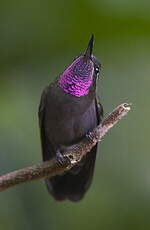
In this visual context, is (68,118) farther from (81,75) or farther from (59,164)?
Result: (59,164)

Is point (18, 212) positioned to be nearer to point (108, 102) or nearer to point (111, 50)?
point (108, 102)

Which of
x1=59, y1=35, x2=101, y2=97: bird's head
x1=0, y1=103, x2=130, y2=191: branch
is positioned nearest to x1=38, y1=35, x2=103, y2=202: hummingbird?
x1=59, y1=35, x2=101, y2=97: bird's head

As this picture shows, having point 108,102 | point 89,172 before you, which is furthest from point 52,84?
point 89,172

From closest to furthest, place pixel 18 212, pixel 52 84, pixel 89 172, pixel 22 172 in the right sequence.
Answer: pixel 22 172 → pixel 18 212 → pixel 52 84 → pixel 89 172

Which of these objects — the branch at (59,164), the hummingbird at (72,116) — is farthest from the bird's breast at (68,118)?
the branch at (59,164)

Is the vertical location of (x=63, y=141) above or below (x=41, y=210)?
above

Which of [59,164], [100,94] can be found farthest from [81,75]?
[59,164]
